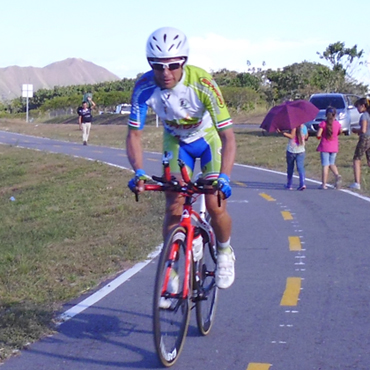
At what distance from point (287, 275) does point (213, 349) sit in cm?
250

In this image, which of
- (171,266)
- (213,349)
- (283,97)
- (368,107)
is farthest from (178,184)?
(283,97)

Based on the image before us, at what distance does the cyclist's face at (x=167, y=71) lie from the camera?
4.87 meters

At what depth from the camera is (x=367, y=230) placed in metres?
10.4

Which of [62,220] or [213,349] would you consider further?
[62,220]

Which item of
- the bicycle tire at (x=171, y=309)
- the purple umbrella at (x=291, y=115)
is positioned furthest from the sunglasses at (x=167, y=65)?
the purple umbrella at (x=291, y=115)

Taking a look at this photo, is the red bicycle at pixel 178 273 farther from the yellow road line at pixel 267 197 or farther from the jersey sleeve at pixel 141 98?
Answer: the yellow road line at pixel 267 197

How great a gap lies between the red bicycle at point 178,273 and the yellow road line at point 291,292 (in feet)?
4.77

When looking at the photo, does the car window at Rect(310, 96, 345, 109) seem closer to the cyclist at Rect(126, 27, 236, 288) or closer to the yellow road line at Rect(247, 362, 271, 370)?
the cyclist at Rect(126, 27, 236, 288)

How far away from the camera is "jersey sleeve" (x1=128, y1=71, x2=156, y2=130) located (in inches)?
203

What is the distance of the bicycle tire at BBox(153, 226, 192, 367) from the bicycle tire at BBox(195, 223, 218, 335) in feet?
1.07

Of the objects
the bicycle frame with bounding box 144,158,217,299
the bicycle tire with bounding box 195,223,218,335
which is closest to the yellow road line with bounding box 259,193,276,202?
the bicycle tire with bounding box 195,223,218,335

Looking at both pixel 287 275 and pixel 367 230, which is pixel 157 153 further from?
pixel 287 275

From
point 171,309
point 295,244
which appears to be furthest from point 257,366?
point 295,244

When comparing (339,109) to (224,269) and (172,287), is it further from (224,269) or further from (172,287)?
(172,287)
